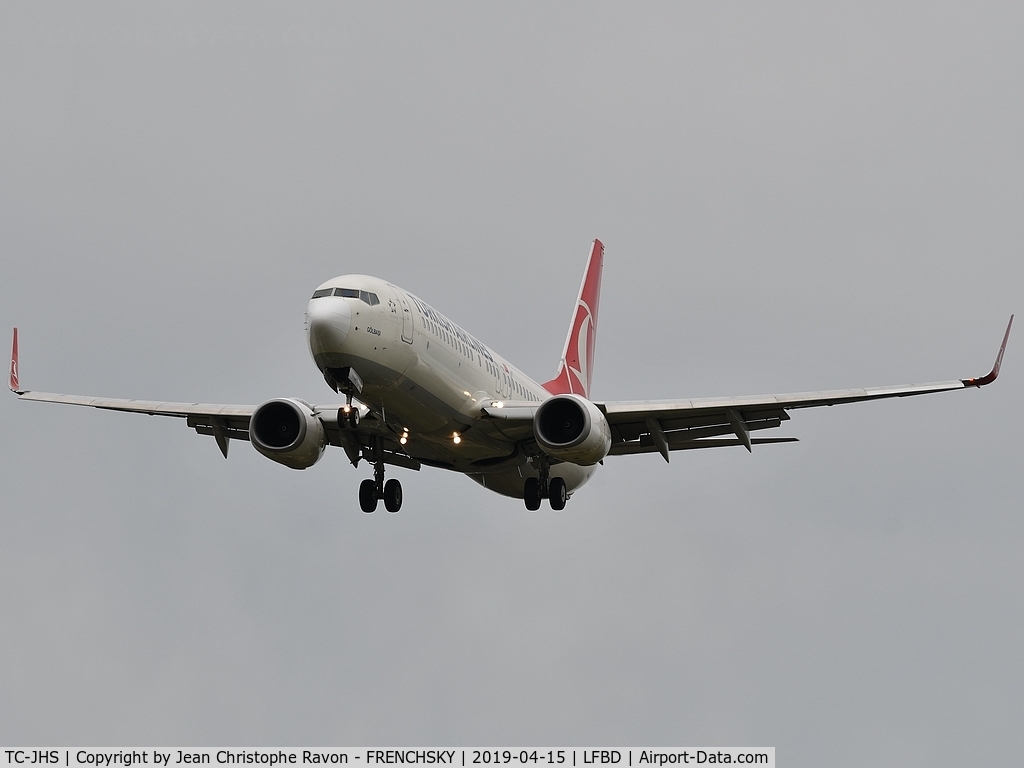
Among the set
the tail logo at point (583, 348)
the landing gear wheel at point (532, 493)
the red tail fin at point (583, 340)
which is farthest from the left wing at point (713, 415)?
the tail logo at point (583, 348)

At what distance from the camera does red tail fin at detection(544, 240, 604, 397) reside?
1799 inches

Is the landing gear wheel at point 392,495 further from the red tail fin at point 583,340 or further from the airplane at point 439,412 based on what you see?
the red tail fin at point 583,340

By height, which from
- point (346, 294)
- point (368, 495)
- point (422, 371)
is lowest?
point (368, 495)

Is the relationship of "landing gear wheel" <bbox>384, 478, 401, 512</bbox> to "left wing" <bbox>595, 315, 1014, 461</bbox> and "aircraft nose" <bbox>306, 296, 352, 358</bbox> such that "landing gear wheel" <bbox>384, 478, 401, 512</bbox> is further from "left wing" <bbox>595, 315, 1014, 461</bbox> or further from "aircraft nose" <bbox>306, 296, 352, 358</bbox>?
"aircraft nose" <bbox>306, 296, 352, 358</bbox>

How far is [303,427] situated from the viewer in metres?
33.9

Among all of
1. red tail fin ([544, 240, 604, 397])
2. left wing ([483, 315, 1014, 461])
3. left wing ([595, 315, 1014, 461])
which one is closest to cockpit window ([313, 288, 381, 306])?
left wing ([483, 315, 1014, 461])

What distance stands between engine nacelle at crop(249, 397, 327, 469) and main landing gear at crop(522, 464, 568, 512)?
230 inches

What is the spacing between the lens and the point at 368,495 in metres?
36.9

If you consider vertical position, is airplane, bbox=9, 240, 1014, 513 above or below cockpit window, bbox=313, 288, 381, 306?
below

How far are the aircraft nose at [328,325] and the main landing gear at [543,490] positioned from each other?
9050 mm

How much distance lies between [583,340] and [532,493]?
13.0 m

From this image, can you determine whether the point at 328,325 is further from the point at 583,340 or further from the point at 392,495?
the point at 583,340

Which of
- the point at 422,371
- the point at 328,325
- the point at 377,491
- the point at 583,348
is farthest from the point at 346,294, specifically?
the point at 583,348

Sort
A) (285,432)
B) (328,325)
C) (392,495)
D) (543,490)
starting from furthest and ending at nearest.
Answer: (392,495) → (543,490) → (285,432) → (328,325)
